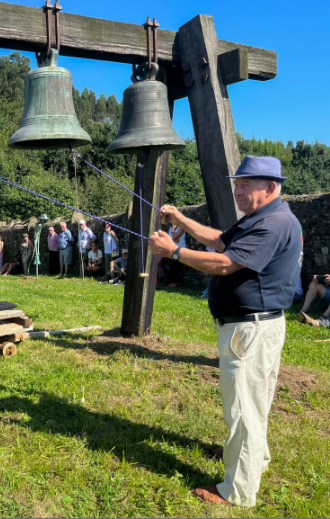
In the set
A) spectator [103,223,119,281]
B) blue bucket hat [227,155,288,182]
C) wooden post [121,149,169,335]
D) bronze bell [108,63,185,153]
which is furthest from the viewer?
spectator [103,223,119,281]

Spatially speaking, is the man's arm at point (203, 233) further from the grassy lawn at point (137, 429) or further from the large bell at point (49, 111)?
the grassy lawn at point (137, 429)

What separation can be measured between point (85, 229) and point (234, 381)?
13.2 m

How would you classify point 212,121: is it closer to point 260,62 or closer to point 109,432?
point 260,62

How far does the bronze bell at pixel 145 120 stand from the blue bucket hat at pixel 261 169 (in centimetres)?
127

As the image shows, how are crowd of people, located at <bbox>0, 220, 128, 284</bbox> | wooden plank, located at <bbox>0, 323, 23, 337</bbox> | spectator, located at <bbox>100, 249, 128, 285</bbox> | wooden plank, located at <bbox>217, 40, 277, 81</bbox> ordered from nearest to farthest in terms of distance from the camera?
wooden plank, located at <bbox>217, 40, 277, 81</bbox>, wooden plank, located at <bbox>0, 323, 23, 337</bbox>, spectator, located at <bbox>100, 249, 128, 285</bbox>, crowd of people, located at <bbox>0, 220, 128, 284</bbox>

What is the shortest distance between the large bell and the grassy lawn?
2.14 m

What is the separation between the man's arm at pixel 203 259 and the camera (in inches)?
109

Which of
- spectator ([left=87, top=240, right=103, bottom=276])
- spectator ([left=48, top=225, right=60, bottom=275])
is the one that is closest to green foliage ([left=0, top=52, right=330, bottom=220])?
spectator ([left=48, top=225, right=60, bottom=275])

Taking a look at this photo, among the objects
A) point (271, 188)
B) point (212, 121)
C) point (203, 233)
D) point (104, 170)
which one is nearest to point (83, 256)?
point (212, 121)

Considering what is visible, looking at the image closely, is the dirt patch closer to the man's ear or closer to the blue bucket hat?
the man's ear

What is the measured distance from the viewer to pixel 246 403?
112 inches

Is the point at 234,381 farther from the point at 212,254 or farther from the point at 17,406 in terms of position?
the point at 17,406

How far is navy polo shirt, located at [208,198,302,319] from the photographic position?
9.10ft

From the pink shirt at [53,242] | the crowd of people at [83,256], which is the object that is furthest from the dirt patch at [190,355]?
the pink shirt at [53,242]
